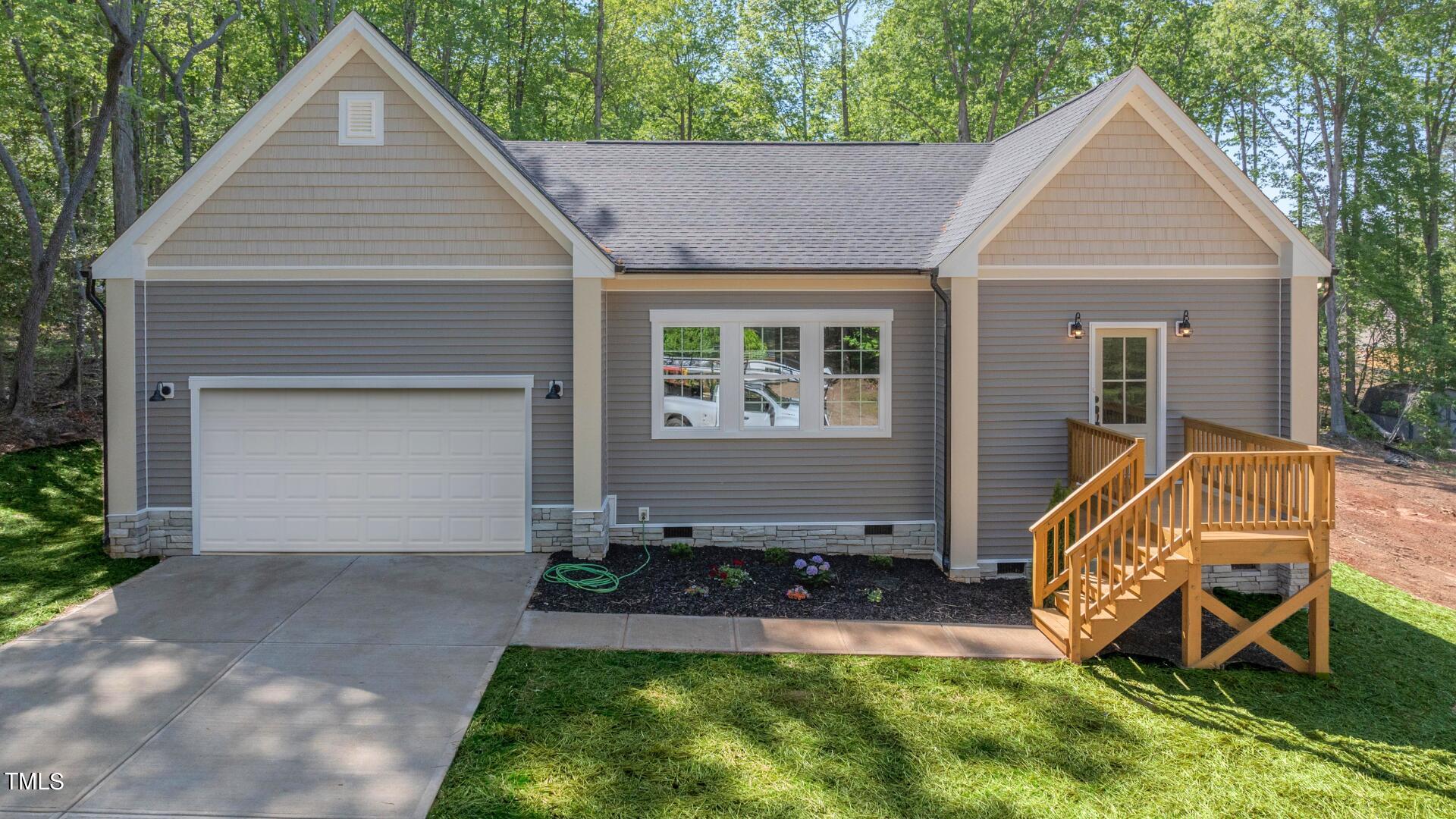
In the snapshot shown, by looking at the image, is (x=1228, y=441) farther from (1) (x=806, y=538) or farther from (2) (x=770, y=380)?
(2) (x=770, y=380)

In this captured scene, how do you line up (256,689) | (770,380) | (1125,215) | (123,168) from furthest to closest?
(123,168) → (770,380) → (1125,215) → (256,689)

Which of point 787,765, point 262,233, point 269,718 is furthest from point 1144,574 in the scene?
point 262,233

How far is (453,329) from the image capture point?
31.5 ft

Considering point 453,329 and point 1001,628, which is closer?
point 1001,628

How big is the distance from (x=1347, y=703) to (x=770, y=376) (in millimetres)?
6211

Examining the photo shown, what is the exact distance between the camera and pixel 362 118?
9.39 m

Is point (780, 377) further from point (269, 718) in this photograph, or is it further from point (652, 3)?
point (652, 3)

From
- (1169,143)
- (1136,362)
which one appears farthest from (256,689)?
(1169,143)

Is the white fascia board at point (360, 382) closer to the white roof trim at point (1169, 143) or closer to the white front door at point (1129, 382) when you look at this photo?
the white roof trim at point (1169, 143)

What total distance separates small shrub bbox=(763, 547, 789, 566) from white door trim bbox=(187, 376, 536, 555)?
307 centimetres

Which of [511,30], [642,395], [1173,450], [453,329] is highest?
[511,30]

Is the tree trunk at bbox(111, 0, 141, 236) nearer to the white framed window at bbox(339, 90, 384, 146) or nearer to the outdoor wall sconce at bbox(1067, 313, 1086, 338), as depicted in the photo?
the white framed window at bbox(339, 90, 384, 146)

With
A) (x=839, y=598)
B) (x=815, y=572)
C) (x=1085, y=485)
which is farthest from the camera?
(x=815, y=572)

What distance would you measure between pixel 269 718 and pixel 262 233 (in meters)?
5.86
